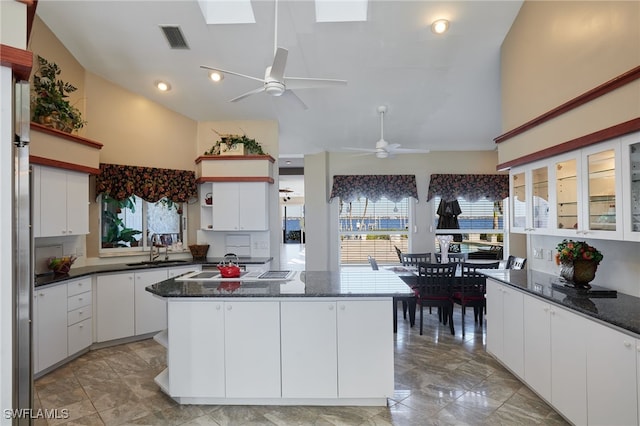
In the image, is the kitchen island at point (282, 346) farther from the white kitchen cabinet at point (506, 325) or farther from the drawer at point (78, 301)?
the drawer at point (78, 301)

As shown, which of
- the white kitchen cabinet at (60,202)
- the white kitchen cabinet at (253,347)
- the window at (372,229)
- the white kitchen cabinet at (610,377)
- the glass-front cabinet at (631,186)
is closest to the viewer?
the white kitchen cabinet at (610,377)

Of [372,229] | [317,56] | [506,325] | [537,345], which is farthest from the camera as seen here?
[372,229]

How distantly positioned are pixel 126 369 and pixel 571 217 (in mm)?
4345

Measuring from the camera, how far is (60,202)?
3.52m

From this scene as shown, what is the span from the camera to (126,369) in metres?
3.31

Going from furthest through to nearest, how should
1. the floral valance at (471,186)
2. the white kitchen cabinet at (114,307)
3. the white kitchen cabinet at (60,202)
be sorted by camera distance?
1. the floral valance at (471,186)
2. the white kitchen cabinet at (114,307)
3. the white kitchen cabinet at (60,202)

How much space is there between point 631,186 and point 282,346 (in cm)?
261

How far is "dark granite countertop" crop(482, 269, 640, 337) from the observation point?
1.87 metres

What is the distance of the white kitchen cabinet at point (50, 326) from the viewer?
10.1 ft

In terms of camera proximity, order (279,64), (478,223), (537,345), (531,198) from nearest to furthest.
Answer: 1. (279,64)
2. (537,345)
3. (531,198)
4. (478,223)

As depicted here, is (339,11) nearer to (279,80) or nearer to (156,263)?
(279,80)

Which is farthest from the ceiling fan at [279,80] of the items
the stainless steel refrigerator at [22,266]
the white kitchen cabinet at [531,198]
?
the white kitchen cabinet at [531,198]

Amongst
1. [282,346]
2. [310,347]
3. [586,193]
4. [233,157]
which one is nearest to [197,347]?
[282,346]

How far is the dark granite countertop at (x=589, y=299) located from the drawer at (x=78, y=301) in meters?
4.35
